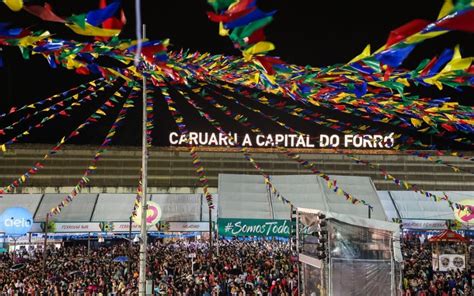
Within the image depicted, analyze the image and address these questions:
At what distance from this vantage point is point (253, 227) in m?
21.4

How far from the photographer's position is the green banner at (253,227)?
21.2m

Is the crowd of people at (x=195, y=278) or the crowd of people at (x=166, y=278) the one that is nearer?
the crowd of people at (x=195, y=278)

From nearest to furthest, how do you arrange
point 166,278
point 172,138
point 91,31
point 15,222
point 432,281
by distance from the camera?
point 91,31
point 15,222
point 432,281
point 166,278
point 172,138

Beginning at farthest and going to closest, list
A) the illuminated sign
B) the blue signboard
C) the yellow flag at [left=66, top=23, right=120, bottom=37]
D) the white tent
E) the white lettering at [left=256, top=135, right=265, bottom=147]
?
the white lettering at [left=256, top=135, right=265, bottom=147] < the illuminated sign < the white tent < the blue signboard < the yellow flag at [left=66, top=23, right=120, bottom=37]

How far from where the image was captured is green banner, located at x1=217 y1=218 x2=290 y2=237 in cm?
2116

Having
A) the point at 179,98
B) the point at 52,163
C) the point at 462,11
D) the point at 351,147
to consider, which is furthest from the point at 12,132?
the point at 462,11

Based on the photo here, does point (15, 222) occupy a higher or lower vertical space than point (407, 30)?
lower

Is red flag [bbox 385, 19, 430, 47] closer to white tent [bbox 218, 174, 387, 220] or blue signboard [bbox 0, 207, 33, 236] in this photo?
blue signboard [bbox 0, 207, 33, 236]

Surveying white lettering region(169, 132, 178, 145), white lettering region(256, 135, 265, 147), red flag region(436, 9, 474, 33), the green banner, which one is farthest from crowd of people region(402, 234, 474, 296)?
white lettering region(169, 132, 178, 145)

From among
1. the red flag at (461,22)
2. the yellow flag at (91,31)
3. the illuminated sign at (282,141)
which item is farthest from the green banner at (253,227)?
the illuminated sign at (282,141)

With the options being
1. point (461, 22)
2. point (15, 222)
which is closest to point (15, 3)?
point (461, 22)

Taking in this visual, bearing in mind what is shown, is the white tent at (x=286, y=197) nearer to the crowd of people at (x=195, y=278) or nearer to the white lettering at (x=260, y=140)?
the crowd of people at (x=195, y=278)

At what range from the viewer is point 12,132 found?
37.5 meters

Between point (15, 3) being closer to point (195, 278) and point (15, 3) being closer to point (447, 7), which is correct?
point (447, 7)
